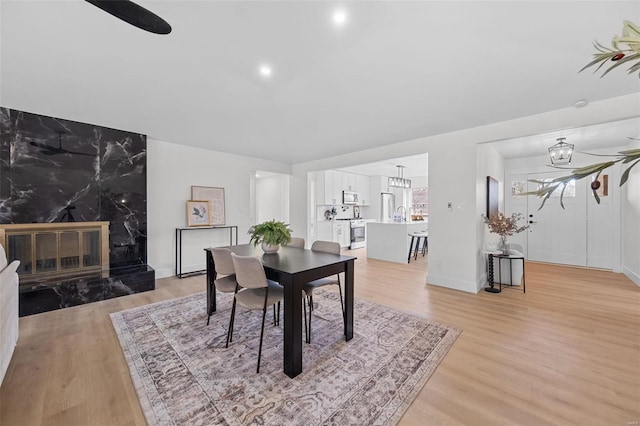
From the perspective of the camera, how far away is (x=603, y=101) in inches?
113

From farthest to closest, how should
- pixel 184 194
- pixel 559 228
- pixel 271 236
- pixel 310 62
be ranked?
1. pixel 559 228
2. pixel 184 194
3. pixel 271 236
4. pixel 310 62

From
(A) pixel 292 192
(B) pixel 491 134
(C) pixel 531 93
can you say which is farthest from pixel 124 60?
(A) pixel 292 192

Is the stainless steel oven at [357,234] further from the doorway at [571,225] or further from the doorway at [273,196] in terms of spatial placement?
the doorway at [571,225]

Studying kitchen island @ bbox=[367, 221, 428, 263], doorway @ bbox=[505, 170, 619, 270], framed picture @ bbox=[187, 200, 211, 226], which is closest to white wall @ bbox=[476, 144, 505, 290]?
doorway @ bbox=[505, 170, 619, 270]

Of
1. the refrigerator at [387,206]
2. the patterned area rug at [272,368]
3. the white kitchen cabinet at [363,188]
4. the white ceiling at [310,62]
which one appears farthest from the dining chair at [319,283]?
the refrigerator at [387,206]

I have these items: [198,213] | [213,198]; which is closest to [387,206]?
[213,198]

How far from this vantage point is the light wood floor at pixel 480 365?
1651 millimetres

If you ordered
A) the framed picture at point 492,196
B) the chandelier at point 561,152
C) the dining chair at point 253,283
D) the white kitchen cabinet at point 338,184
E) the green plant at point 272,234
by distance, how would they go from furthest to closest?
1. the white kitchen cabinet at point 338,184
2. the framed picture at point 492,196
3. the chandelier at point 561,152
4. the green plant at point 272,234
5. the dining chair at point 253,283

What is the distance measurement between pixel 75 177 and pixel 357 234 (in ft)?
21.9

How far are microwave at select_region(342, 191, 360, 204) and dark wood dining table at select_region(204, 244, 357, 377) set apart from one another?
5413 millimetres

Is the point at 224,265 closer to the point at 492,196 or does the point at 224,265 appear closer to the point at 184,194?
the point at 184,194

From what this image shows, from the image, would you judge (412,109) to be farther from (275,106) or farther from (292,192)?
(292,192)

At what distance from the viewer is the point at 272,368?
209 cm

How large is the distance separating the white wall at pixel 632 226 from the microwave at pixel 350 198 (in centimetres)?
575
